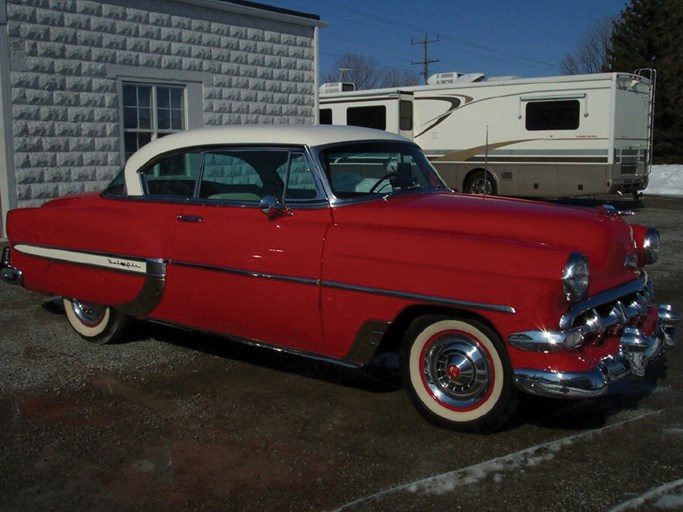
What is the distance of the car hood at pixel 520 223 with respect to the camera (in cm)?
416

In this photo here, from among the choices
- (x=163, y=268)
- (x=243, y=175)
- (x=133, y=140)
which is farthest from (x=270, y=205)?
(x=133, y=140)

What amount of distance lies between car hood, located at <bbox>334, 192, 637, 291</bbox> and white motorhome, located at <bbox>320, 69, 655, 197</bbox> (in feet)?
38.5

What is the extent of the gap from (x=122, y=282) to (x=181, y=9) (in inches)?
321

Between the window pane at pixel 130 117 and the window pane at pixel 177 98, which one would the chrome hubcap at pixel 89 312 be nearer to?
the window pane at pixel 130 117

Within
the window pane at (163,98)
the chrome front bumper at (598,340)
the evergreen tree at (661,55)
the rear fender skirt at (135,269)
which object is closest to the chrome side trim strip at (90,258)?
the rear fender skirt at (135,269)

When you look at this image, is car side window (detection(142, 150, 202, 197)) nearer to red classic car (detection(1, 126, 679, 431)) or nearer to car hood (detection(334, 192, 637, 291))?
red classic car (detection(1, 126, 679, 431))

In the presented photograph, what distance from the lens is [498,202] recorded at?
470 cm

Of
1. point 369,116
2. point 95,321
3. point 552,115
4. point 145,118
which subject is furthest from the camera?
point 369,116

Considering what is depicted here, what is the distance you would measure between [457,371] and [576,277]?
826mm

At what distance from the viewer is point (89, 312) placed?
6078 millimetres

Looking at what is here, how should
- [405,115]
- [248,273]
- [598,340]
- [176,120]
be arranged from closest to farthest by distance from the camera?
[598,340]
[248,273]
[176,120]
[405,115]

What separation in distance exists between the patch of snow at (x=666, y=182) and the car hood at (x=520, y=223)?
19293 mm

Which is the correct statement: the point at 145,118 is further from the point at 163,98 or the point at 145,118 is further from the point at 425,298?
the point at 425,298

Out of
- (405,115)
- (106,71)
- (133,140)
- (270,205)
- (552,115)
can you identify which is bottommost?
(270,205)
